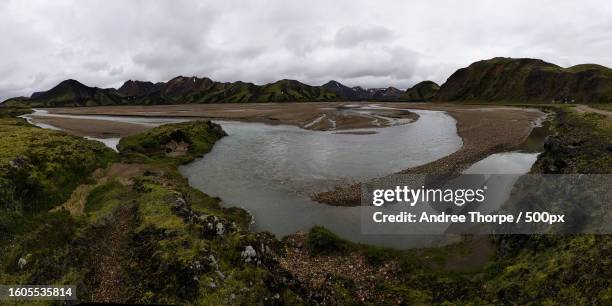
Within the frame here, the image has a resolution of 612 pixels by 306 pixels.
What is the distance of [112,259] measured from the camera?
2042 cm

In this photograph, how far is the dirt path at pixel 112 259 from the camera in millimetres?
17422

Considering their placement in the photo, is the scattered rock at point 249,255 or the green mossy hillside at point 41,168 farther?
the green mossy hillside at point 41,168

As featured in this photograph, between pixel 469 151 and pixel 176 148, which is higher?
pixel 176 148

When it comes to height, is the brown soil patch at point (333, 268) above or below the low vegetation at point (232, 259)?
below

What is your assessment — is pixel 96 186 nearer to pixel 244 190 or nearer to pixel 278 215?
pixel 244 190

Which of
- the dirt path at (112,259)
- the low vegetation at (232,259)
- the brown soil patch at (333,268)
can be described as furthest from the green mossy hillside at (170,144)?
the brown soil patch at (333,268)

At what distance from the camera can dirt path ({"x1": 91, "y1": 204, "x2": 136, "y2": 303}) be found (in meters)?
17.4

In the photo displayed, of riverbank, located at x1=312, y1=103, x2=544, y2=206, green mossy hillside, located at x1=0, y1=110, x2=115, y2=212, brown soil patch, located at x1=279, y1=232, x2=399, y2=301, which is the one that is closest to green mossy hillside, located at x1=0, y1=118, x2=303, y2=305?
brown soil patch, located at x1=279, y1=232, x2=399, y2=301

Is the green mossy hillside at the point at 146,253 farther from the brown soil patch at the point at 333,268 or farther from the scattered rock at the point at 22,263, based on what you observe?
the brown soil patch at the point at 333,268

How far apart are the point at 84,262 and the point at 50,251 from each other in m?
2.62

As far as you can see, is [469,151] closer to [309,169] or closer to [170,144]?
[309,169]

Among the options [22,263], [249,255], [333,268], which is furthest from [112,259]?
[333,268]

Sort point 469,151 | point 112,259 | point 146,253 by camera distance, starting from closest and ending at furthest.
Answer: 1. point 146,253
2. point 112,259
3. point 469,151

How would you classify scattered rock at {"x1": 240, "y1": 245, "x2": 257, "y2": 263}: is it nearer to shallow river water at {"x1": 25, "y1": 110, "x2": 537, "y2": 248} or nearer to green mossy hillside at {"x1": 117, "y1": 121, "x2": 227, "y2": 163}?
shallow river water at {"x1": 25, "y1": 110, "x2": 537, "y2": 248}
